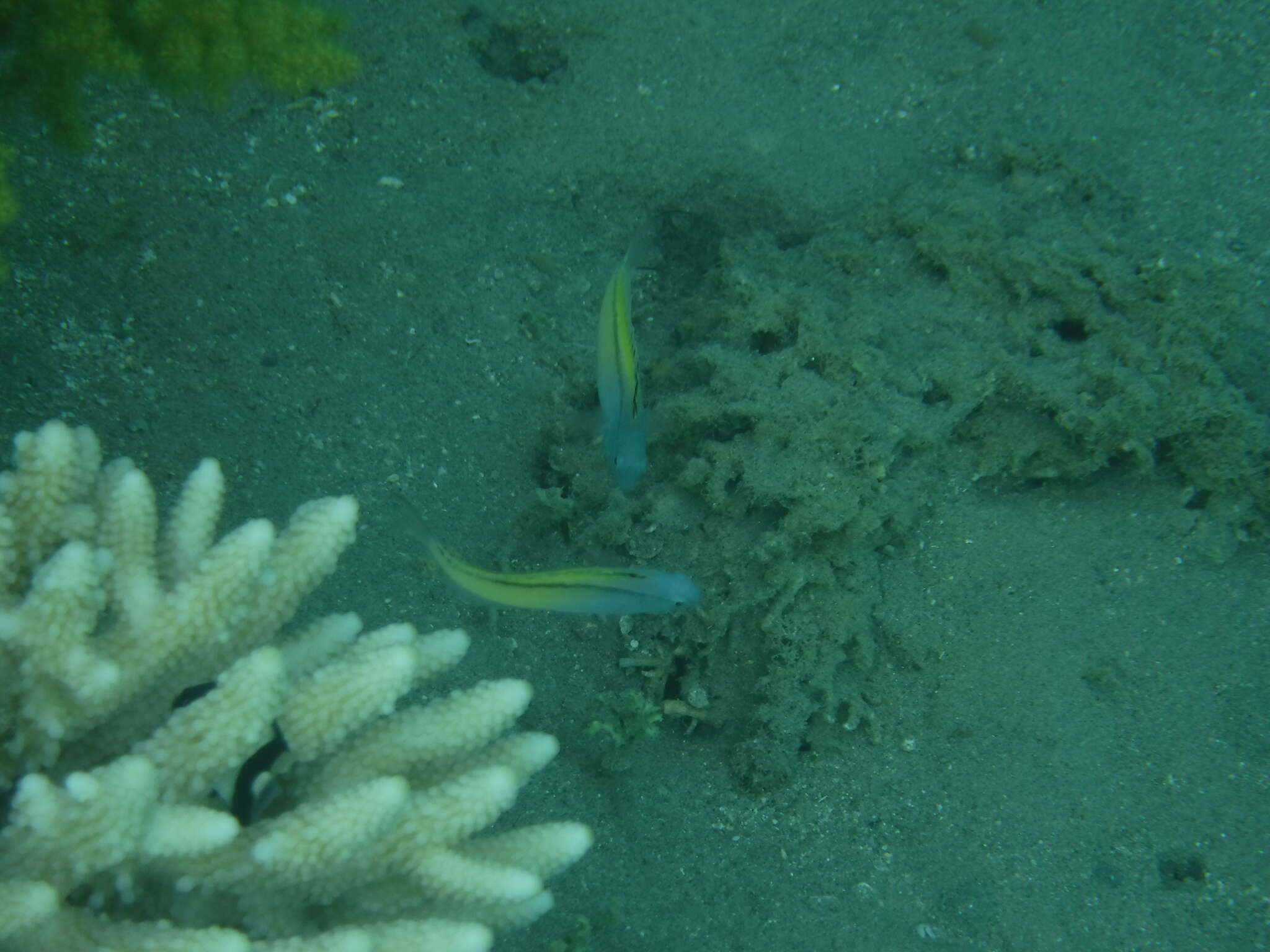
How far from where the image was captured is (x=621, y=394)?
378 centimetres

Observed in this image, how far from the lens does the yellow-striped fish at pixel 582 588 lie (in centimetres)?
325

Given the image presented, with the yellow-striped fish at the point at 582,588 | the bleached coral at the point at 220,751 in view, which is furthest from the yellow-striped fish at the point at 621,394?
the bleached coral at the point at 220,751

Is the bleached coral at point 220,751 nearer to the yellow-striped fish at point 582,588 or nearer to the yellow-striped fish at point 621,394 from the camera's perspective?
the yellow-striped fish at point 582,588

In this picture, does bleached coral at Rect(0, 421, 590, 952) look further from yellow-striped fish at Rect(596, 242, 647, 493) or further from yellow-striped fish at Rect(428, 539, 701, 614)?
yellow-striped fish at Rect(596, 242, 647, 493)

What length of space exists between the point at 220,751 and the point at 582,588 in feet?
4.78

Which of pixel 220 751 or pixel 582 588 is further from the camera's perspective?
pixel 582 588

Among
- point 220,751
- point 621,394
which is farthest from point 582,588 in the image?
point 220,751

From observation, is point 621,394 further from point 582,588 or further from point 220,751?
point 220,751

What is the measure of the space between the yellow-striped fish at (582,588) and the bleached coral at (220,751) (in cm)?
64

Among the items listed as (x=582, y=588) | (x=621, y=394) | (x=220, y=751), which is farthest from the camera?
(x=621, y=394)

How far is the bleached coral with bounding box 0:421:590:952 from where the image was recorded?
6.39 ft

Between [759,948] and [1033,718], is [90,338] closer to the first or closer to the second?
[759,948]

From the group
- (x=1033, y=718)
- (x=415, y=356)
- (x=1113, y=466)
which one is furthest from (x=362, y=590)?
(x=1113, y=466)

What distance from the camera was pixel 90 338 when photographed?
4.12 meters
